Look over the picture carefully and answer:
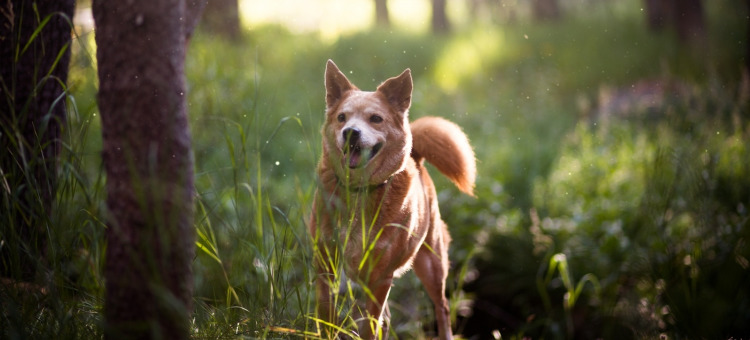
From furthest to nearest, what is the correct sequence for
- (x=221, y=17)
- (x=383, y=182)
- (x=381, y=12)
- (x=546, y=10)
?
(x=381, y=12), (x=546, y=10), (x=221, y=17), (x=383, y=182)

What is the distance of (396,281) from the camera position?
5.02 m

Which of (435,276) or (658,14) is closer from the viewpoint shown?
(435,276)

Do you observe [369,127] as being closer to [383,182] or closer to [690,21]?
[383,182]

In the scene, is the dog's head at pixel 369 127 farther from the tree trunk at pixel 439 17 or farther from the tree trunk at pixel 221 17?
the tree trunk at pixel 439 17

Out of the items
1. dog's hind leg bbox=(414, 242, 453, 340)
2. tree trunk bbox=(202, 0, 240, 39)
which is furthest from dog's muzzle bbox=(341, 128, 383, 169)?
tree trunk bbox=(202, 0, 240, 39)

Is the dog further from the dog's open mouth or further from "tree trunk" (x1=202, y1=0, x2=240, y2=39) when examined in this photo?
"tree trunk" (x1=202, y1=0, x2=240, y2=39)

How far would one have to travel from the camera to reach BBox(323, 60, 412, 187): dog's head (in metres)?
3.04

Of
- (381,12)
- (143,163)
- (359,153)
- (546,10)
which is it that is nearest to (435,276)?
(359,153)

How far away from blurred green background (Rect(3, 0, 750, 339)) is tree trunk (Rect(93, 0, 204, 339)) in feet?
0.55

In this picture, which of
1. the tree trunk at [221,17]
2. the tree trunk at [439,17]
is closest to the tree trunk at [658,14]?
the tree trunk at [439,17]

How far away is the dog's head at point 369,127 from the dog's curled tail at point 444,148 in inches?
10.7

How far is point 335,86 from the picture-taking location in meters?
3.40

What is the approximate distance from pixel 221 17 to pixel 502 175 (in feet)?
16.9

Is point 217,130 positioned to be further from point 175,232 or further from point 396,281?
point 175,232
